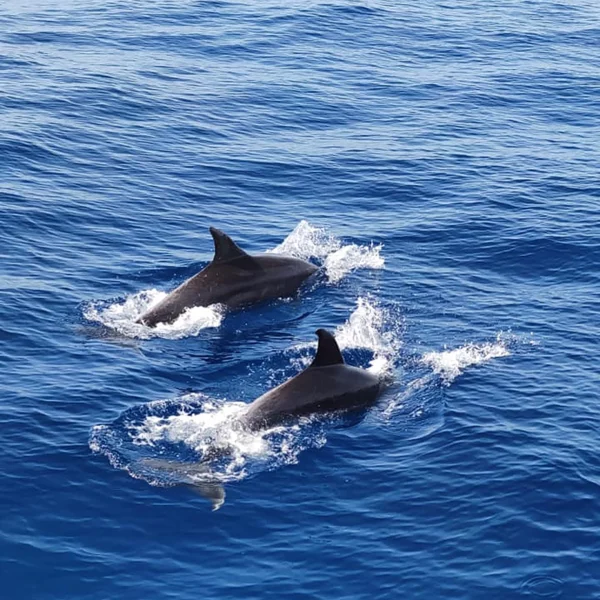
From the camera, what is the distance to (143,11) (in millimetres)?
70562

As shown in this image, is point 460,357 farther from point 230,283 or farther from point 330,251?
point 330,251

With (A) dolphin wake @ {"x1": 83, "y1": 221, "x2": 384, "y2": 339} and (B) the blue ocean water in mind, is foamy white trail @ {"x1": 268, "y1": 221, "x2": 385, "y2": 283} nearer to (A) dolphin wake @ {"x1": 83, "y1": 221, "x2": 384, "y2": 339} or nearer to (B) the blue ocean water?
(A) dolphin wake @ {"x1": 83, "y1": 221, "x2": 384, "y2": 339}

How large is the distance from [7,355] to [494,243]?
16060 millimetres

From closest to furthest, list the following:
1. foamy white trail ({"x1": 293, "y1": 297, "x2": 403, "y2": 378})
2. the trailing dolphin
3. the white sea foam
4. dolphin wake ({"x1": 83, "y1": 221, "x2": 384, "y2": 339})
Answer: the white sea foam < the trailing dolphin < foamy white trail ({"x1": 293, "y1": 297, "x2": 403, "y2": 378}) < dolphin wake ({"x1": 83, "y1": 221, "x2": 384, "y2": 339})

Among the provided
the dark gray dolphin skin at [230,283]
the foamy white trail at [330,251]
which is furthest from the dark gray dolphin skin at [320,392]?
the foamy white trail at [330,251]

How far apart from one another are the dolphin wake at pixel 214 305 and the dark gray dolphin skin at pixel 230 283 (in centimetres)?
29

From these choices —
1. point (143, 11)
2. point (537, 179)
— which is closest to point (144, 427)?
point (537, 179)

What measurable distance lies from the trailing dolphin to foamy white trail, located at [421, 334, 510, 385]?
184 centimetres

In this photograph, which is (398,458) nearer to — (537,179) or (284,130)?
(537,179)

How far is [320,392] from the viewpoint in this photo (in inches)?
1088

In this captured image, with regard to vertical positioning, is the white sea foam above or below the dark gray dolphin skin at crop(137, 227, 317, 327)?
below

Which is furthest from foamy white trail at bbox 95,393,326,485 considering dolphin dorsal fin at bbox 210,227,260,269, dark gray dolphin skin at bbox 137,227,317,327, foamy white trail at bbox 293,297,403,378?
dolphin dorsal fin at bbox 210,227,260,269

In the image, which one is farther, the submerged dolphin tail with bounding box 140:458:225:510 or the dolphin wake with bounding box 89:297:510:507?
the dolphin wake with bounding box 89:297:510:507

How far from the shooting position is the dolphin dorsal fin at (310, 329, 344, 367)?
2763cm
